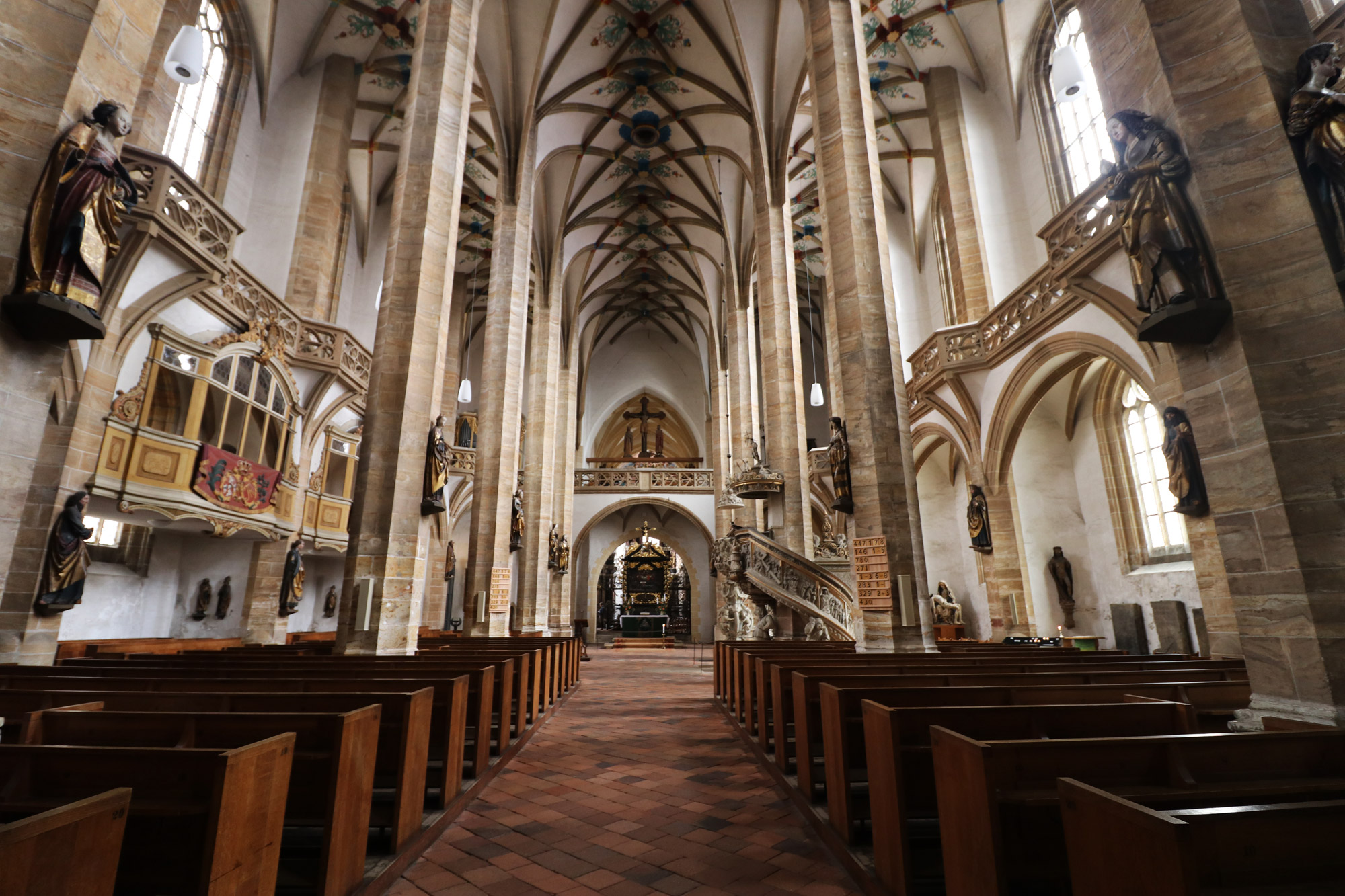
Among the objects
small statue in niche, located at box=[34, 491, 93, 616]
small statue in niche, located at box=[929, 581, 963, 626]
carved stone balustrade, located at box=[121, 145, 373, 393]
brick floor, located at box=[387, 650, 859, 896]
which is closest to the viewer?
brick floor, located at box=[387, 650, 859, 896]

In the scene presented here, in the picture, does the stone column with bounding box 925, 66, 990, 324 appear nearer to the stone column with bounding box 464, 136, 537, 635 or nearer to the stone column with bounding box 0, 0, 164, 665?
the stone column with bounding box 464, 136, 537, 635

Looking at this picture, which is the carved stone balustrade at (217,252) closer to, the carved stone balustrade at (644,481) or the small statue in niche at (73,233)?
the small statue in niche at (73,233)

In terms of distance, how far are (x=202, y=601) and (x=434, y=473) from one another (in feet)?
25.6

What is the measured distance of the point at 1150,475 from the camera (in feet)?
32.7

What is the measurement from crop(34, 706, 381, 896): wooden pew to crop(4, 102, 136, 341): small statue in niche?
1.93 meters

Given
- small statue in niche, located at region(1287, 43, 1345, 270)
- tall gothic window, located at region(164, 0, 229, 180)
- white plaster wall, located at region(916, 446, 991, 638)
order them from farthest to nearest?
1. white plaster wall, located at region(916, 446, 991, 638)
2. tall gothic window, located at region(164, 0, 229, 180)
3. small statue in niche, located at region(1287, 43, 1345, 270)

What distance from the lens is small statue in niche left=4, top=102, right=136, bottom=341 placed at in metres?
3.13

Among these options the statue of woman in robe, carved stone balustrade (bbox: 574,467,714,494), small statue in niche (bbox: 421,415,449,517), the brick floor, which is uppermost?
carved stone balustrade (bbox: 574,467,714,494)

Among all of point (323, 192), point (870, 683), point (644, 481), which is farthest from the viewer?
point (644, 481)

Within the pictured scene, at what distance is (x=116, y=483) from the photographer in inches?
295

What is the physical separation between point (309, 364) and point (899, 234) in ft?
46.1

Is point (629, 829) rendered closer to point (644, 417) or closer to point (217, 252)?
point (217, 252)

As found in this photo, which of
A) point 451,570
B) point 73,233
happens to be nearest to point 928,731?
point 73,233

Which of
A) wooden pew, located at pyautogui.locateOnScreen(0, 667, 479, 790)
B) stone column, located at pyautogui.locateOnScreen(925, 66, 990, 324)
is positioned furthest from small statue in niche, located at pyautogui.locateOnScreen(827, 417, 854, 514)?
stone column, located at pyautogui.locateOnScreen(925, 66, 990, 324)
